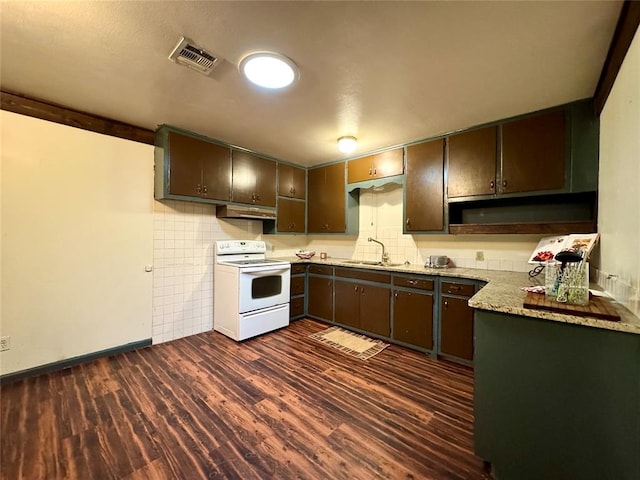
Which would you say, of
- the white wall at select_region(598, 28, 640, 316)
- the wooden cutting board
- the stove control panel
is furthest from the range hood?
the white wall at select_region(598, 28, 640, 316)

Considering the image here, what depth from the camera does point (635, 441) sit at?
1.03 meters

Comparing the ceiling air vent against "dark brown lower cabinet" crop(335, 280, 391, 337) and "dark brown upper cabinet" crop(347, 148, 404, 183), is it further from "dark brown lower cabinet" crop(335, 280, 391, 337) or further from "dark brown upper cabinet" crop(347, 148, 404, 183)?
"dark brown lower cabinet" crop(335, 280, 391, 337)

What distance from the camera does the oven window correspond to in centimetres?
323

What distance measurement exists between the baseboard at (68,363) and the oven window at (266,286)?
1250 millimetres

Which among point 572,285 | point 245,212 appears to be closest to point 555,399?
point 572,285

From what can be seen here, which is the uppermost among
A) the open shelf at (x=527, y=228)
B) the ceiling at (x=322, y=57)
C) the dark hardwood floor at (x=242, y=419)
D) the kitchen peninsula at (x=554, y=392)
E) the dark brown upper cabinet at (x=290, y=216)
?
the ceiling at (x=322, y=57)

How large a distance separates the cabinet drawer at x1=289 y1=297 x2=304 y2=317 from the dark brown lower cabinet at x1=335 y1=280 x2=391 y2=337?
608 mm

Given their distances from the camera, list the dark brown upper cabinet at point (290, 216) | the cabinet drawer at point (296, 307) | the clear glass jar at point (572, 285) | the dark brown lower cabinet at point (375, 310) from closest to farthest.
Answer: the clear glass jar at point (572, 285), the dark brown lower cabinet at point (375, 310), the cabinet drawer at point (296, 307), the dark brown upper cabinet at point (290, 216)

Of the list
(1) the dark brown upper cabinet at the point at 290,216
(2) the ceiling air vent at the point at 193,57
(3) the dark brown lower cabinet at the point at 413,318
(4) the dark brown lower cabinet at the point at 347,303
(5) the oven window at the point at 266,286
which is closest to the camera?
(2) the ceiling air vent at the point at 193,57

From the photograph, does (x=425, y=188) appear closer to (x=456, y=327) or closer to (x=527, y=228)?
(x=527, y=228)

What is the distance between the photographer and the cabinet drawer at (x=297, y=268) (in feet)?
12.3

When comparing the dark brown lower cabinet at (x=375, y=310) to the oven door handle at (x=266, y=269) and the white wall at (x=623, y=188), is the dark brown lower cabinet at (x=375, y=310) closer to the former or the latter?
the oven door handle at (x=266, y=269)

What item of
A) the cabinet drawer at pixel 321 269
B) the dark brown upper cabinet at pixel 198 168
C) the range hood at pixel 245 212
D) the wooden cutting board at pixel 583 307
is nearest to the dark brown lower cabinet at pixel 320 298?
the cabinet drawer at pixel 321 269

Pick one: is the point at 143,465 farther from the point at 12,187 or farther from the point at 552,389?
the point at 12,187
